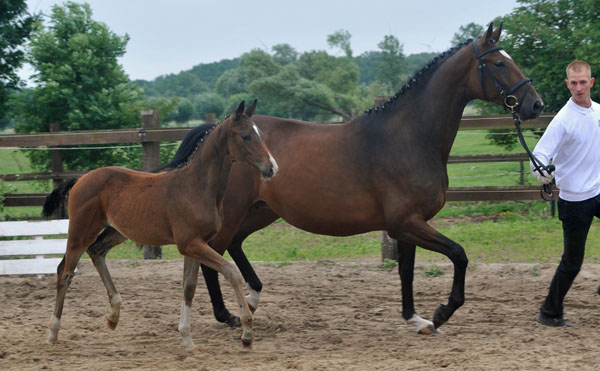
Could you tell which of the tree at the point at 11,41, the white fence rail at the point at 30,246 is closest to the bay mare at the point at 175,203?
the white fence rail at the point at 30,246

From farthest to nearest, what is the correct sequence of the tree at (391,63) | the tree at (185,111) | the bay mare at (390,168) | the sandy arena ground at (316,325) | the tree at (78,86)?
1. the tree at (391,63)
2. the tree at (185,111)
3. the tree at (78,86)
4. the bay mare at (390,168)
5. the sandy arena ground at (316,325)

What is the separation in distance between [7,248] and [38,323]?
234cm

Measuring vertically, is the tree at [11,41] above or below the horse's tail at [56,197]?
above

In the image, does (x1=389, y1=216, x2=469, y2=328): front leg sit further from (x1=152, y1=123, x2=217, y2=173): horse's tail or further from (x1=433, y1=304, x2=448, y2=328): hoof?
(x1=152, y1=123, x2=217, y2=173): horse's tail

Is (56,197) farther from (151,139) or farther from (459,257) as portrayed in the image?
(459,257)

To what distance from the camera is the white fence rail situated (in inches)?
290

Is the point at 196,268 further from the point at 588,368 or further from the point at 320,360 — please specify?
the point at 588,368

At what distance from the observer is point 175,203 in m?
4.57

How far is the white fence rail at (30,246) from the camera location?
7375mm

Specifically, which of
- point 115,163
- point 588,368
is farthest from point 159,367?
point 115,163

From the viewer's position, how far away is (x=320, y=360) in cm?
430

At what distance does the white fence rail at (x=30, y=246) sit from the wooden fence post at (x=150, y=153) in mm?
1328

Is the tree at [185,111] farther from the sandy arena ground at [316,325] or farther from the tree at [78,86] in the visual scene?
the sandy arena ground at [316,325]

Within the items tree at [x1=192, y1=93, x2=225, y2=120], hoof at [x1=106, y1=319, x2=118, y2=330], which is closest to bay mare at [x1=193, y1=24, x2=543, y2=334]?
hoof at [x1=106, y1=319, x2=118, y2=330]
